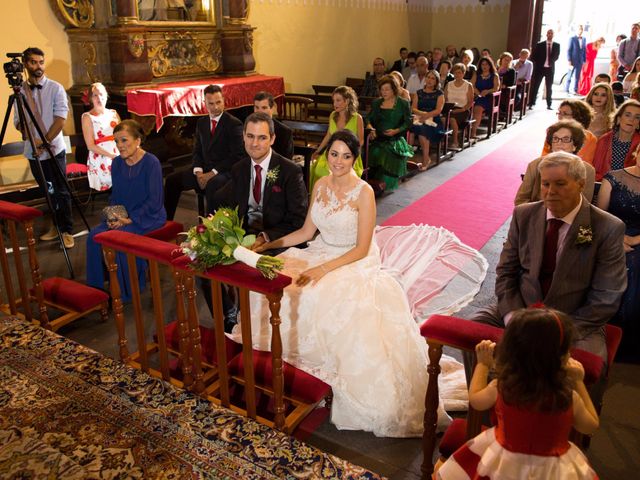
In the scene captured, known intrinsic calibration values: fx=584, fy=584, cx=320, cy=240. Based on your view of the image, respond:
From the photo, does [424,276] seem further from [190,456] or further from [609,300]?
[190,456]

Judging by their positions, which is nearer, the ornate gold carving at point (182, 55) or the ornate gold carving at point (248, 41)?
the ornate gold carving at point (182, 55)

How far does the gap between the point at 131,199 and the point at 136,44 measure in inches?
151

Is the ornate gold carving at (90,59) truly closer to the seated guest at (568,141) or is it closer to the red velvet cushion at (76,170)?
the red velvet cushion at (76,170)

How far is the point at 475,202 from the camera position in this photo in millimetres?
6832

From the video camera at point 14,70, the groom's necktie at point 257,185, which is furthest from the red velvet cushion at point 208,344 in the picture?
the video camera at point 14,70

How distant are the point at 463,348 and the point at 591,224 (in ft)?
3.46

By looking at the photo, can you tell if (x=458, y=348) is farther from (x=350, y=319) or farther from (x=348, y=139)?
(x=348, y=139)

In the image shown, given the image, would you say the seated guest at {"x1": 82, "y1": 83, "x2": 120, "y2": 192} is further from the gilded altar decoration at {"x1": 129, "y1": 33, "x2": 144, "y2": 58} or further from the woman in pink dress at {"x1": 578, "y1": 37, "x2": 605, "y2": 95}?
the woman in pink dress at {"x1": 578, "y1": 37, "x2": 605, "y2": 95}

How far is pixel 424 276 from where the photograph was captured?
15.5 feet

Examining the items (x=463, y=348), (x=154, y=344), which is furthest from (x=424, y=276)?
(x=463, y=348)

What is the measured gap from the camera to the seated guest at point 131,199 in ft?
13.8

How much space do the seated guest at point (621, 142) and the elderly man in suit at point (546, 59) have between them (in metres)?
10.3

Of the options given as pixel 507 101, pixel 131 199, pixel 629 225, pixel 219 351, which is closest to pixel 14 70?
pixel 131 199

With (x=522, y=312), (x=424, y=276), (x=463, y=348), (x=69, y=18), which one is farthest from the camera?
(x=69, y=18)
